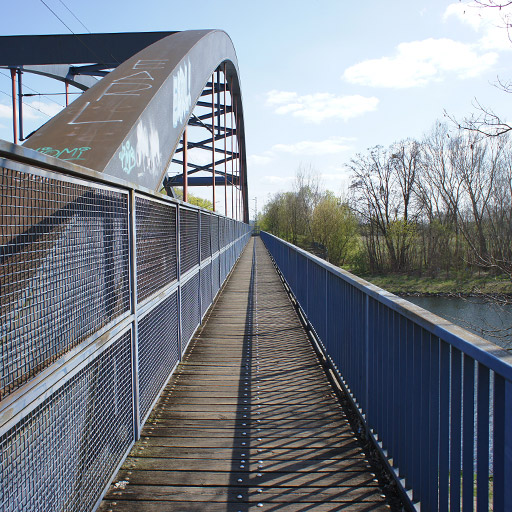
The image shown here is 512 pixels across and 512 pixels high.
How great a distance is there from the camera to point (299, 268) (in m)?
7.30

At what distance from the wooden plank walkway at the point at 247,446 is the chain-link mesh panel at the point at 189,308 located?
0.28 meters

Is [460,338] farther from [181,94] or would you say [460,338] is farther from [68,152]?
[181,94]

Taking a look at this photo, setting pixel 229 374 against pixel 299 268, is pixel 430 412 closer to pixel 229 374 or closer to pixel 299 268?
pixel 229 374

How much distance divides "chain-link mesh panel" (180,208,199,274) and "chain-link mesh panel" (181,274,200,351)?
219mm

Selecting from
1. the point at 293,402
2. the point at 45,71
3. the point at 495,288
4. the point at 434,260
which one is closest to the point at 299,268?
the point at 293,402

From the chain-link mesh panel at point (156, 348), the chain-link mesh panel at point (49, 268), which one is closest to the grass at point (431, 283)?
the chain-link mesh panel at point (156, 348)

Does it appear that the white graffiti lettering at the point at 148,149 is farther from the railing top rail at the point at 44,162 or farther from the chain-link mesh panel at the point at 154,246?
the railing top rail at the point at 44,162

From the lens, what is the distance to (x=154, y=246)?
11.3 feet

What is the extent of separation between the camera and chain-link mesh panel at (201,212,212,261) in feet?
22.2

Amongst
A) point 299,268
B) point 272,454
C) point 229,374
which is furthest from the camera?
point 299,268

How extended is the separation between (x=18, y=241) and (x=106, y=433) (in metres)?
1.18

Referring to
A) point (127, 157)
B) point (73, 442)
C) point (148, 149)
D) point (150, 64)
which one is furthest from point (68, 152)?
point (73, 442)

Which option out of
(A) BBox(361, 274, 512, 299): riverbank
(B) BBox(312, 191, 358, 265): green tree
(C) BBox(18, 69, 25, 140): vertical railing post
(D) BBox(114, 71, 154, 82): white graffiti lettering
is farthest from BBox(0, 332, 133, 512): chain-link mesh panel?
(B) BBox(312, 191, 358, 265): green tree

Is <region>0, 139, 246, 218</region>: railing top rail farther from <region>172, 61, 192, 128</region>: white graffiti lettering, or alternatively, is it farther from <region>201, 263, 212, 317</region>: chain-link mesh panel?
<region>172, 61, 192, 128</region>: white graffiti lettering
